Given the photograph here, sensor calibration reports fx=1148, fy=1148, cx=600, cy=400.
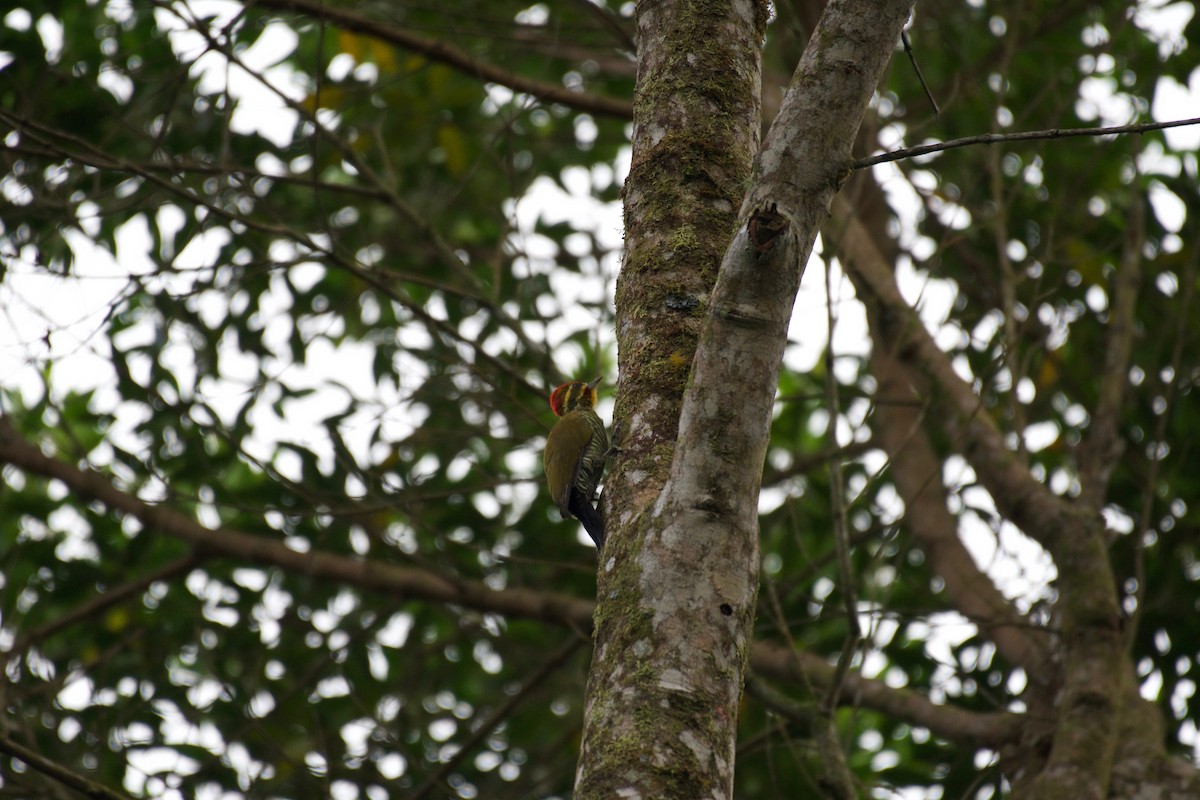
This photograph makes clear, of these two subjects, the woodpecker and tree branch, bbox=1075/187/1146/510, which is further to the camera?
the woodpecker

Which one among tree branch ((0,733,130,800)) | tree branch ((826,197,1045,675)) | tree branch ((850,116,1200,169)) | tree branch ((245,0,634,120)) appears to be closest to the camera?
tree branch ((850,116,1200,169))

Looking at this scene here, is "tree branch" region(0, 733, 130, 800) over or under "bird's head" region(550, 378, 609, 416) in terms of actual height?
under

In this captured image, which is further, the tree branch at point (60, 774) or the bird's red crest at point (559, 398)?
the bird's red crest at point (559, 398)

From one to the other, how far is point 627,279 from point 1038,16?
4808 millimetres

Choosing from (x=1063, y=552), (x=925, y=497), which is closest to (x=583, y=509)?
(x=925, y=497)

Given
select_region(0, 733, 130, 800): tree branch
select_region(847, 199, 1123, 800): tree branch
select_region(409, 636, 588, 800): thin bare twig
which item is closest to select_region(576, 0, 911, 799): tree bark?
select_region(0, 733, 130, 800): tree branch

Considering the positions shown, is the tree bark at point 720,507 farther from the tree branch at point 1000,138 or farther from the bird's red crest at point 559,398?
the bird's red crest at point 559,398

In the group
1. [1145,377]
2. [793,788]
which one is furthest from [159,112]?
[1145,377]

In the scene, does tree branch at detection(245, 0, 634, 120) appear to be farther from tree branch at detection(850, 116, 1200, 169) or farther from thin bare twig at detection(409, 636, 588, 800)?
tree branch at detection(850, 116, 1200, 169)

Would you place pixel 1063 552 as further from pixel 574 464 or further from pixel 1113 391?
pixel 574 464

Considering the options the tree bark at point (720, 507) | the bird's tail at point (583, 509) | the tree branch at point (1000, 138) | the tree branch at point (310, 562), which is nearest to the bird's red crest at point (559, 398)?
the bird's tail at point (583, 509)

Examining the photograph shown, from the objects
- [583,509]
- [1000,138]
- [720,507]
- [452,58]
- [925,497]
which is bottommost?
[720,507]

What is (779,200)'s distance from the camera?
191 centimetres

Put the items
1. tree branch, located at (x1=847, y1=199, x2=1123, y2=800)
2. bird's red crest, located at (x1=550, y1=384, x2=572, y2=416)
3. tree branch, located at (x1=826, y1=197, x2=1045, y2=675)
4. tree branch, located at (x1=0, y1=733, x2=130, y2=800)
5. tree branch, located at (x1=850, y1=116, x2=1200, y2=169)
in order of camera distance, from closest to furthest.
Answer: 1. tree branch, located at (x1=850, y1=116, x2=1200, y2=169)
2. tree branch, located at (x1=0, y1=733, x2=130, y2=800)
3. tree branch, located at (x1=847, y1=199, x2=1123, y2=800)
4. tree branch, located at (x1=826, y1=197, x2=1045, y2=675)
5. bird's red crest, located at (x1=550, y1=384, x2=572, y2=416)
